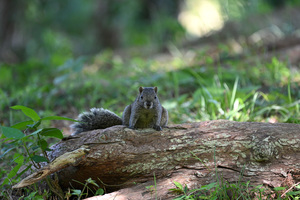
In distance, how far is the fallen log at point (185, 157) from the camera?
2.38 metres

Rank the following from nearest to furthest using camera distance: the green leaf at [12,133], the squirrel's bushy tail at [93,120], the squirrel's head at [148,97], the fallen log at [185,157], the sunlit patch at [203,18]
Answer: the green leaf at [12,133] → the fallen log at [185,157] → the squirrel's head at [148,97] → the squirrel's bushy tail at [93,120] → the sunlit patch at [203,18]

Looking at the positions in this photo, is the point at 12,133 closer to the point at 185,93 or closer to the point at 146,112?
the point at 146,112

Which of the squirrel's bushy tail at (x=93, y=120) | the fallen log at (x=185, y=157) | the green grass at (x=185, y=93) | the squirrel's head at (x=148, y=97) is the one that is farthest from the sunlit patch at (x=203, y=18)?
the fallen log at (x=185, y=157)

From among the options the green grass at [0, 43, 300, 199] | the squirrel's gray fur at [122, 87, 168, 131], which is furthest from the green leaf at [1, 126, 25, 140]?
the squirrel's gray fur at [122, 87, 168, 131]

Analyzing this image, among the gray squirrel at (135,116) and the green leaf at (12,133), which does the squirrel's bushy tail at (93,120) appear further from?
the green leaf at (12,133)

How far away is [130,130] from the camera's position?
2635mm

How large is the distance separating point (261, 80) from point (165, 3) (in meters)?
6.52

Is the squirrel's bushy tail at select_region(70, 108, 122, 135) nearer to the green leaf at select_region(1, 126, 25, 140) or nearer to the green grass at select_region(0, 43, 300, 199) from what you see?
the green grass at select_region(0, 43, 300, 199)

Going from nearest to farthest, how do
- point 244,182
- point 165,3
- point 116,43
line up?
point 244,182, point 165,3, point 116,43

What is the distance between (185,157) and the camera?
2.51 meters

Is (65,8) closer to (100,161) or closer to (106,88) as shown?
(106,88)

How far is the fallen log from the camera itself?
7.82 ft

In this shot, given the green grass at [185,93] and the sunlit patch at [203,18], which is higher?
the sunlit patch at [203,18]

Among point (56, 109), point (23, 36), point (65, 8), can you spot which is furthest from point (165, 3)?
point (56, 109)
